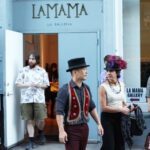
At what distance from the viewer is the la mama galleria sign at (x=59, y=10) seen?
10.1 metres

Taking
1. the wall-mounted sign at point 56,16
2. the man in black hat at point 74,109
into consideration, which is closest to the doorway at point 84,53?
the wall-mounted sign at point 56,16

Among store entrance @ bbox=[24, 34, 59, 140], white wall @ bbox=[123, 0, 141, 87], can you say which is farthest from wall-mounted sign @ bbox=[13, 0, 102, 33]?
white wall @ bbox=[123, 0, 141, 87]

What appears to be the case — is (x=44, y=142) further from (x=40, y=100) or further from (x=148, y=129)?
(x=148, y=129)

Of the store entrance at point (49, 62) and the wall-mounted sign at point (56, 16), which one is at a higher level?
the wall-mounted sign at point (56, 16)

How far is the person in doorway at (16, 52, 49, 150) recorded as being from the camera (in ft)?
31.1

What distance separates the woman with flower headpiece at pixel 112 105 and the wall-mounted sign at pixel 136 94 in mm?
3036

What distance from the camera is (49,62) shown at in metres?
14.4

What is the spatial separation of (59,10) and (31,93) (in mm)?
1977

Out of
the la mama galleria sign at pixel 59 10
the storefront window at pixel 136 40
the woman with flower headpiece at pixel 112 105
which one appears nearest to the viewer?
the woman with flower headpiece at pixel 112 105

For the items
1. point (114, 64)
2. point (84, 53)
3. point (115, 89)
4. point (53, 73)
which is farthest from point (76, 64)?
point (53, 73)

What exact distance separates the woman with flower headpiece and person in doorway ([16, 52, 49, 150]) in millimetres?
2908

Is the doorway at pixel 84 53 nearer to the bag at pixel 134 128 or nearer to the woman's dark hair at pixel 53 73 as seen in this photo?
the bag at pixel 134 128

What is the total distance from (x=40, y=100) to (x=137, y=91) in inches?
81.4

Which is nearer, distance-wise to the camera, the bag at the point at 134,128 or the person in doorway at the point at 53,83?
the bag at the point at 134,128
